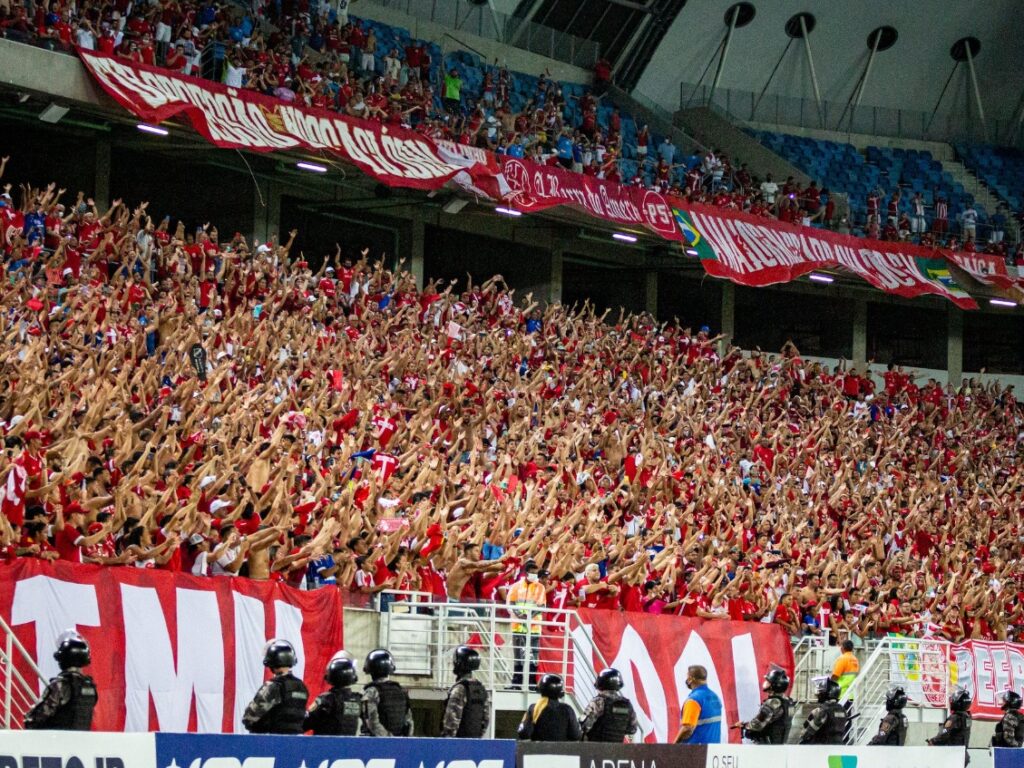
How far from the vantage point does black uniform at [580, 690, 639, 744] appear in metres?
11.8

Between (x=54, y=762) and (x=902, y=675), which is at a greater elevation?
(x=54, y=762)

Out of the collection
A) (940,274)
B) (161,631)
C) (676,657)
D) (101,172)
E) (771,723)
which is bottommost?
(771,723)

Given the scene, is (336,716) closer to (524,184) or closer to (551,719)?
(551,719)

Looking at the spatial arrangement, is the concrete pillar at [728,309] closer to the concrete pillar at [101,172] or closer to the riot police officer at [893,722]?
the concrete pillar at [101,172]

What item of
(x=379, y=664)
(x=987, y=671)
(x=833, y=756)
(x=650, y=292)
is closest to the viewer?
(x=379, y=664)

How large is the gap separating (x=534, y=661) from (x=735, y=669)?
11.9 feet

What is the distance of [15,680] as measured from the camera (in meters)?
11.9

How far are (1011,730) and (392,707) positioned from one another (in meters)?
7.86

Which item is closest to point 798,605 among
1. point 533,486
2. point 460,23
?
point 533,486

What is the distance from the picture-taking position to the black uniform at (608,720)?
38.6ft

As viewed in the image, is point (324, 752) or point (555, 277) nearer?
point (324, 752)

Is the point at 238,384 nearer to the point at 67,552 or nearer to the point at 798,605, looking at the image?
the point at 67,552

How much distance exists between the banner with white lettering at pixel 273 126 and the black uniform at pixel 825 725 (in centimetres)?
1479

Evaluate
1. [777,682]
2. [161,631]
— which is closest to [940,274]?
[777,682]
